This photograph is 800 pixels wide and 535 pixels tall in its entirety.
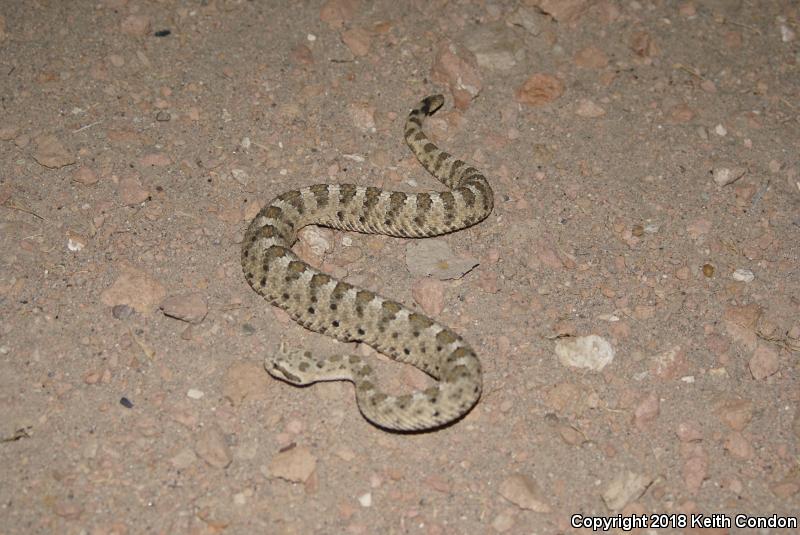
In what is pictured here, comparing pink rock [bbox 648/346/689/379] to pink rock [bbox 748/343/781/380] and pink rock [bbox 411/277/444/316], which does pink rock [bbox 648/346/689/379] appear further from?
pink rock [bbox 411/277/444/316]

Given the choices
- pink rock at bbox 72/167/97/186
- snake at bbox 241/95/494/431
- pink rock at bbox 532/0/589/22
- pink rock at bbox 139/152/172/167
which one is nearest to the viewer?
snake at bbox 241/95/494/431

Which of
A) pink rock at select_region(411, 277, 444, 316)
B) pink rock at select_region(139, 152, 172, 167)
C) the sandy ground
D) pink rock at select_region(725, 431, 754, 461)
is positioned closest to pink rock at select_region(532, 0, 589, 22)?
the sandy ground

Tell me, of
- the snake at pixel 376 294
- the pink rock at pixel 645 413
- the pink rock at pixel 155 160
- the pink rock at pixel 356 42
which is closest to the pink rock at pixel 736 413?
the pink rock at pixel 645 413

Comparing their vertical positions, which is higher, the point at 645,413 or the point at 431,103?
the point at 431,103

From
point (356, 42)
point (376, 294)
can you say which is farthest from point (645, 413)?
point (356, 42)

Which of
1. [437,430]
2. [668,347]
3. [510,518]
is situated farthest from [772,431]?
[437,430]

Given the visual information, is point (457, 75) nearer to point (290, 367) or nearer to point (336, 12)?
point (336, 12)

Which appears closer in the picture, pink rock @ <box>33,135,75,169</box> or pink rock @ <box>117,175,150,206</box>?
pink rock @ <box>117,175,150,206</box>
